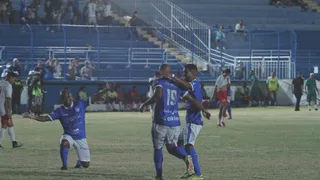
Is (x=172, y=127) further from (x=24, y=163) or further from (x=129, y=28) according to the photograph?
(x=129, y=28)

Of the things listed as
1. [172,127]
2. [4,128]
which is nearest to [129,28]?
[4,128]

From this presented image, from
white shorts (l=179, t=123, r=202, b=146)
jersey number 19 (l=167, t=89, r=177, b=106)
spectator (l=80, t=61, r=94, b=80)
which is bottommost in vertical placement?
white shorts (l=179, t=123, r=202, b=146)

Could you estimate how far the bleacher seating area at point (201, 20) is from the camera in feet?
147

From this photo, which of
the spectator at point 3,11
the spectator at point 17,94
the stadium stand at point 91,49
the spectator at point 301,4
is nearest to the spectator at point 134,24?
the stadium stand at point 91,49

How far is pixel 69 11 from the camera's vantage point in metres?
48.4

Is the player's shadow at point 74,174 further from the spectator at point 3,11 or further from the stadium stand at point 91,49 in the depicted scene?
the spectator at point 3,11

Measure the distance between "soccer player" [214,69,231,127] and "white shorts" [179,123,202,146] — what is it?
14.1 meters

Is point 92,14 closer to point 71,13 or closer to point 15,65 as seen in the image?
point 71,13

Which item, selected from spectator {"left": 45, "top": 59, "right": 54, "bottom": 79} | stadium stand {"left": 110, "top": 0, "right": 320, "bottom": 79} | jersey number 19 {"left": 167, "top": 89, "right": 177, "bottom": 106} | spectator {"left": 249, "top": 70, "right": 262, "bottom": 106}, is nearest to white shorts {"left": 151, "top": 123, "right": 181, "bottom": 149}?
jersey number 19 {"left": 167, "top": 89, "right": 177, "bottom": 106}

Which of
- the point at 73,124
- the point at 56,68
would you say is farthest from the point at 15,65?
the point at 73,124

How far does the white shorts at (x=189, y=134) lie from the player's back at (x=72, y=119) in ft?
7.47

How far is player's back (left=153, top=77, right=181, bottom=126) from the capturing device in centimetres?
1351

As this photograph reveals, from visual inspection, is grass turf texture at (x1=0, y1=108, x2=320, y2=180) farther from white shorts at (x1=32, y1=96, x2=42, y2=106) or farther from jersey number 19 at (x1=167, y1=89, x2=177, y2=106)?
white shorts at (x1=32, y1=96, x2=42, y2=106)

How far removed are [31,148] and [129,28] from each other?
2734cm
